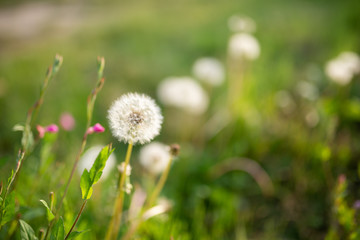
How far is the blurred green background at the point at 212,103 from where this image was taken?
1.70 m

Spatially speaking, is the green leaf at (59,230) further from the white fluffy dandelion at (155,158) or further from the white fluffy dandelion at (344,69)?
the white fluffy dandelion at (344,69)

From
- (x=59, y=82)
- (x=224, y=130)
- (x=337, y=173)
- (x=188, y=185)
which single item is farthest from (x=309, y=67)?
(x=59, y=82)

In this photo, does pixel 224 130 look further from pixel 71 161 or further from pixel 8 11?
pixel 8 11

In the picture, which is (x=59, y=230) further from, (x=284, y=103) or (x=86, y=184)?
(x=284, y=103)

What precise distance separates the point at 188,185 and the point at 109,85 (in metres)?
1.72

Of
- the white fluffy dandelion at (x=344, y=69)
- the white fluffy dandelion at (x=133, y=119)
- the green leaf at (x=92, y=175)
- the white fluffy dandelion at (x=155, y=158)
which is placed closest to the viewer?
the green leaf at (x=92, y=175)

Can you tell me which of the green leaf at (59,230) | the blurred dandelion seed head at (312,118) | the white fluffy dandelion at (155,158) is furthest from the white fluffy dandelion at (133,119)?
the blurred dandelion seed head at (312,118)

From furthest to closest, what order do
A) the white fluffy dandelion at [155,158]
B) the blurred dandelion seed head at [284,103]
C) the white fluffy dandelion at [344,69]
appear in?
the blurred dandelion seed head at [284,103], the white fluffy dandelion at [344,69], the white fluffy dandelion at [155,158]

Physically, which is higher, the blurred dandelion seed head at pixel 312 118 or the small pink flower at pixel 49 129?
the small pink flower at pixel 49 129

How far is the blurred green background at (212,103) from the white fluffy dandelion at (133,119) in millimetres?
210

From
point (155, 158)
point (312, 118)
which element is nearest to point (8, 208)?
point (155, 158)

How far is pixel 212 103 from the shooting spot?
10.2 ft

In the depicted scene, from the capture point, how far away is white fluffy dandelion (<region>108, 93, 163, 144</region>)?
0.92 metres

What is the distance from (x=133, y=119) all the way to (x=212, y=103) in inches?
87.2
